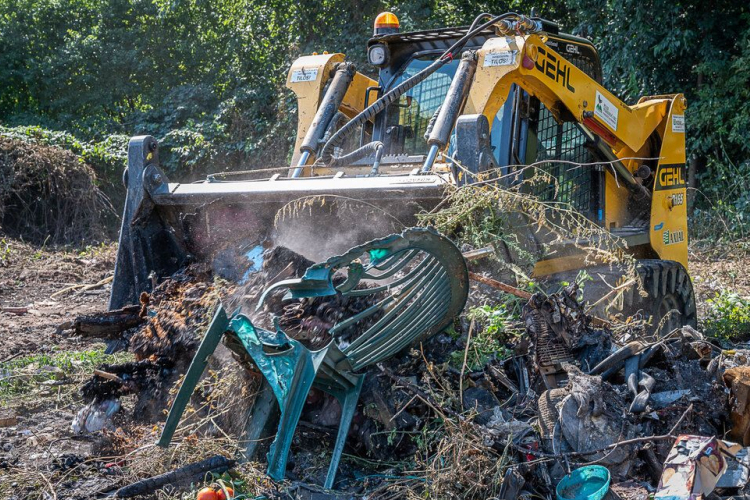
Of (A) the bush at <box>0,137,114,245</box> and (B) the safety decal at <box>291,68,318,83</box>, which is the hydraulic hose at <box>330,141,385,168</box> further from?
(A) the bush at <box>0,137,114,245</box>

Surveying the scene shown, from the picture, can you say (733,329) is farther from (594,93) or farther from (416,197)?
(416,197)

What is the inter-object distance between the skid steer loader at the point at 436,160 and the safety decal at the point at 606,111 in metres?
0.02

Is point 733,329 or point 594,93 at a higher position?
point 594,93

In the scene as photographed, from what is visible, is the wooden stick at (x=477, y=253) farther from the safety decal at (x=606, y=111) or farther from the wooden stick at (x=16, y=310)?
the wooden stick at (x=16, y=310)

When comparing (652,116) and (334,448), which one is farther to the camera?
(652,116)

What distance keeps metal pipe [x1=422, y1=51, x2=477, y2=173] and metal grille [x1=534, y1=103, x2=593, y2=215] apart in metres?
0.62

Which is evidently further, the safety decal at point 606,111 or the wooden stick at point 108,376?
the safety decal at point 606,111

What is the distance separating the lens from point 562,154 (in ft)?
19.8

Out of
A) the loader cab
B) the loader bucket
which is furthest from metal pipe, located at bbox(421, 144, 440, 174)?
the loader cab

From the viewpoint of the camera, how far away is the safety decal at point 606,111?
5816mm

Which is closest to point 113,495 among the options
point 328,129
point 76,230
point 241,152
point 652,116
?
point 328,129

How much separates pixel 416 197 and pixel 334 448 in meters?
1.54

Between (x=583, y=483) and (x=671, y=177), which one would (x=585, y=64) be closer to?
A: (x=671, y=177)

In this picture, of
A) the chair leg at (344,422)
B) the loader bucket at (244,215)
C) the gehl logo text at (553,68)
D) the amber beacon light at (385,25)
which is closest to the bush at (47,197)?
the loader bucket at (244,215)
